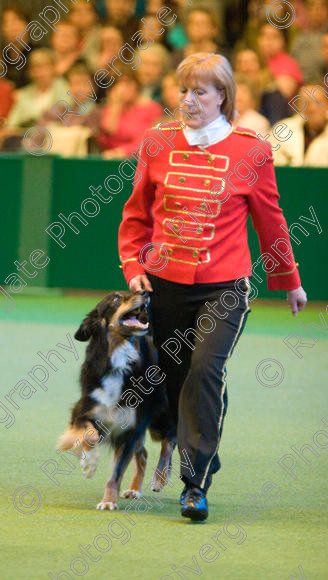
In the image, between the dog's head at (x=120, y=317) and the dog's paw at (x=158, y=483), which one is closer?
the dog's head at (x=120, y=317)

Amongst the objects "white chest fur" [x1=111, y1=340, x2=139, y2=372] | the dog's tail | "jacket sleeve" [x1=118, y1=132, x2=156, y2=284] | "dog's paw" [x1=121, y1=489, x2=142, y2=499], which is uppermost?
"jacket sleeve" [x1=118, y1=132, x2=156, y2=284]

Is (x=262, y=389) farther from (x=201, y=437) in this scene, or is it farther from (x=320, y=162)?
(x=320, y=162)

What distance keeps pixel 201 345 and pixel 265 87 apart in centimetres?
711

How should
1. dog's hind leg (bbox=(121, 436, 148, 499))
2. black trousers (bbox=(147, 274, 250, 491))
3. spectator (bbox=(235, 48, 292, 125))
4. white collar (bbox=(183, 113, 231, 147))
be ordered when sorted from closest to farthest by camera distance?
black trousers (bbox=(147, 274, 250, 491)) → white collar (bbox=(183, 113, 231, 147)) → dog's hind leg (bbox=(121, 436, 148, 499)) → spectator (bbox=(235, 48, 292, 125))

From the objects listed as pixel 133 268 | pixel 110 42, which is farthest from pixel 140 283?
pixel 110 42

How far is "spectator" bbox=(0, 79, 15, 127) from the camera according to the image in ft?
42.8

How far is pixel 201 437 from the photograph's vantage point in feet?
15.5

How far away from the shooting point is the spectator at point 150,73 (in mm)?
11555

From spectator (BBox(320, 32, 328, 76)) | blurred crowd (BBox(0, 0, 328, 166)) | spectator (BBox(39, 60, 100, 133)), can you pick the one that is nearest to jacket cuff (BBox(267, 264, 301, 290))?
blurred crowd (BBox(0, 0, 328, 166))

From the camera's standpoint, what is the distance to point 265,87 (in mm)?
11375

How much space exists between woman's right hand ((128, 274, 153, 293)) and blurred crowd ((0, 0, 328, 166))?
595 centimetres

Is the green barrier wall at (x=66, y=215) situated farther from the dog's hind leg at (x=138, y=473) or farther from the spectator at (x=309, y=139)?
the dog's hind leg at (x=138, y=473)

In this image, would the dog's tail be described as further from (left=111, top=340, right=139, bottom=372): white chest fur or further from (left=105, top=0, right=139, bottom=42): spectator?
(left=105, top=0, right=139, bottom=42): spectator

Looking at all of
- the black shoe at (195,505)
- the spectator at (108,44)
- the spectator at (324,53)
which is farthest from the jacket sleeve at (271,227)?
the spectator at (108,44)
